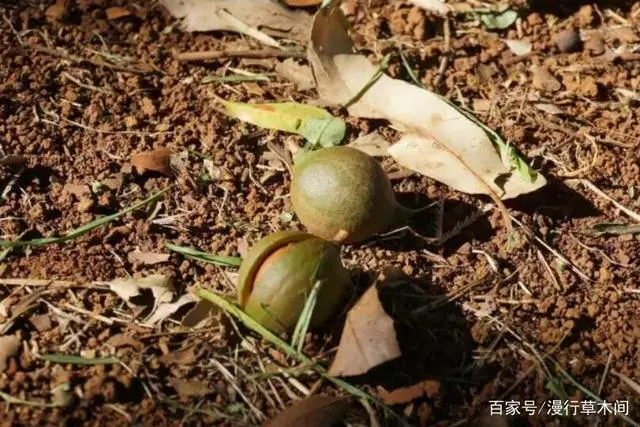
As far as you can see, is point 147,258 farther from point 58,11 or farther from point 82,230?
point 58,11

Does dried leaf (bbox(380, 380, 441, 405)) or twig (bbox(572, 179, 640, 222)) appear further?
twig (bbox(572, 179, 640, 222))

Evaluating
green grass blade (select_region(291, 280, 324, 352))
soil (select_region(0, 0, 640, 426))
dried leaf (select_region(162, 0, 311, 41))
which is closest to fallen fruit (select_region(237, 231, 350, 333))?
green grass blade (select_region(291, 280, 324, 352))

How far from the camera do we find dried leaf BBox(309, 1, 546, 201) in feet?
9.73

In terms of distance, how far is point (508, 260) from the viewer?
9.36 feet

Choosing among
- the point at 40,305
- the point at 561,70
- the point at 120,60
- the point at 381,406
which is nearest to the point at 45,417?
the point at 40,305

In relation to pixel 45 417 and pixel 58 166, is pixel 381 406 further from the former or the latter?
pixel 58 166

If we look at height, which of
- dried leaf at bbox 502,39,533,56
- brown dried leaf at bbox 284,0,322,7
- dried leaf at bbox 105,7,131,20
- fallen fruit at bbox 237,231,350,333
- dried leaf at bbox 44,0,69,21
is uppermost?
dried leaf at bbox 44,0,69,21

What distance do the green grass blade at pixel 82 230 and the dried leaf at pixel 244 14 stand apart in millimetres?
868

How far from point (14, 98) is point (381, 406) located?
174 cm

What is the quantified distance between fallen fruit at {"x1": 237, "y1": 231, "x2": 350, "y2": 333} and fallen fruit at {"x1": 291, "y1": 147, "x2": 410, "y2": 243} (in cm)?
13

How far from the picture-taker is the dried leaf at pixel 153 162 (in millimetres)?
2953

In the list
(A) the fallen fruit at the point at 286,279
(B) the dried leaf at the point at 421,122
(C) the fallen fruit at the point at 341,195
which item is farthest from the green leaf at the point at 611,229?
(A) the fallen fruit at the point at 286,279

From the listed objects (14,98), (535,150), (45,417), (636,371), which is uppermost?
(14,98)

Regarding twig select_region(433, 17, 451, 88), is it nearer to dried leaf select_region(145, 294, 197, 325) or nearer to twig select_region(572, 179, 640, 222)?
twig select_region(572, 179, 640, 222)
